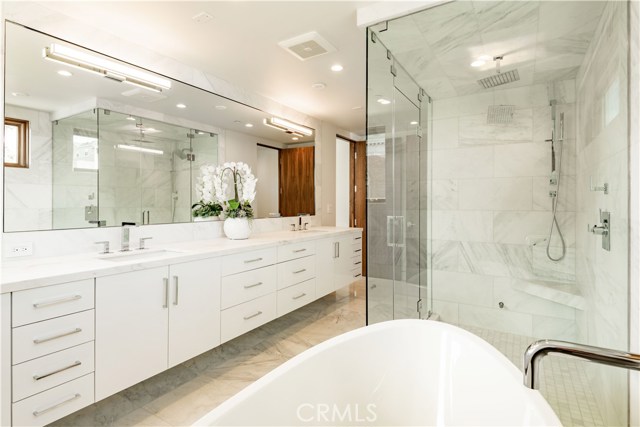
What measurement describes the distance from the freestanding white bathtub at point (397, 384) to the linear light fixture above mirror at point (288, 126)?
2777 millimetres

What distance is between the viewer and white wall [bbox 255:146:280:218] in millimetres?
3619

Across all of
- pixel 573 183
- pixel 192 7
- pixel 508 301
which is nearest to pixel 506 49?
pixel 573 183

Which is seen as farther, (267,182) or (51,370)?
(267,182)

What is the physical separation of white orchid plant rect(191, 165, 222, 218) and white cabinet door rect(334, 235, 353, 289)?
1.55 meters

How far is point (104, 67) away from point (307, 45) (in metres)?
1.42

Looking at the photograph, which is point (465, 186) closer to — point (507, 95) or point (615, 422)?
point (507, 95)

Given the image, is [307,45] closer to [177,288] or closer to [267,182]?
[267,182]

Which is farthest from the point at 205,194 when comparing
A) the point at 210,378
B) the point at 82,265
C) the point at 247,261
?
the point at 210,378

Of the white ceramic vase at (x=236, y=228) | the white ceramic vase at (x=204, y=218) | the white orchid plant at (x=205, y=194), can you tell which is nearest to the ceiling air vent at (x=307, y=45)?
the white orchid plant at (x=205, y=194)

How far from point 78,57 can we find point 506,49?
2789 millimetres

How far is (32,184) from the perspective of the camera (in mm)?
1908

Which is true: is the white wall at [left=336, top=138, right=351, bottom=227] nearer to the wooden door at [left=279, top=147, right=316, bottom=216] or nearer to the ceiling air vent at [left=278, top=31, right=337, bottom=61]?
the wooden door at [left=279, top=147, right=316, bottom=216]

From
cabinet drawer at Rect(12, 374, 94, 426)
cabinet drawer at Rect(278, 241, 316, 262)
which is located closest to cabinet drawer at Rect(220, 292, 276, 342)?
cabinet drawer at Rect(278, 241, 316, 262)

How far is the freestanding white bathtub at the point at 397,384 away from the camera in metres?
1.10
